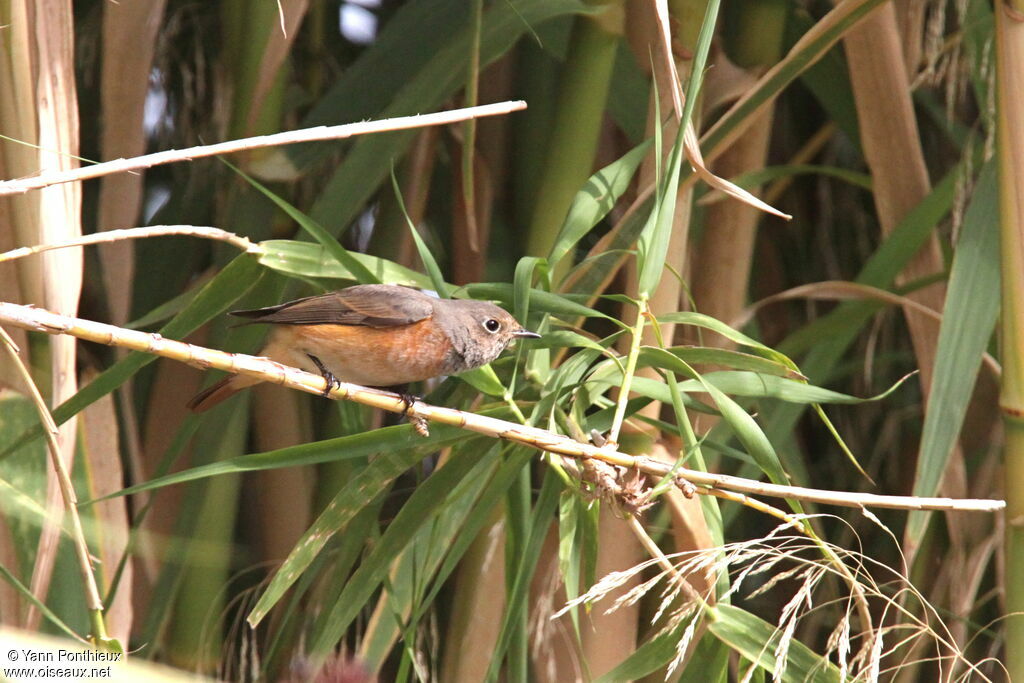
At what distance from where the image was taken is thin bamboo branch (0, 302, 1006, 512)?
111cm

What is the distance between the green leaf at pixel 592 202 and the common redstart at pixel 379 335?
29 cm

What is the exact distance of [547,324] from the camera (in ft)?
5.50

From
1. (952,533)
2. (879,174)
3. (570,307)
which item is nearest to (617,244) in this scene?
(570,307)

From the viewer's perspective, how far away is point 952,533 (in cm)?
207

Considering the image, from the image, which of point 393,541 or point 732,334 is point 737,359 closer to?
point 732,334

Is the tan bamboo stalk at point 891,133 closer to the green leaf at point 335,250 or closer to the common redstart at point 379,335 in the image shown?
the common redstart at point 379,335

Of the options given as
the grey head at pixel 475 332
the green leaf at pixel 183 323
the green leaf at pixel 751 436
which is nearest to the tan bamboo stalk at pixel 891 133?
the green leaf at pixel 751 436

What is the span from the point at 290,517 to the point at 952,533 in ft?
4.88

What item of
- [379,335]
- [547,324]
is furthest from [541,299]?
[379,335]

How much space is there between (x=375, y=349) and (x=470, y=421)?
0.77 meters

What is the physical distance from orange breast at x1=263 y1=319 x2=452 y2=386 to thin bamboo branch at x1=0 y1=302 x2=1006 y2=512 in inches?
24.3

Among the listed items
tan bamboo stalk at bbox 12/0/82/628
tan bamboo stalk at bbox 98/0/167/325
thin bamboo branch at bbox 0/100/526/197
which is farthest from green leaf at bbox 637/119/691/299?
tan bamboo stalk at bbox 98/0/167/325

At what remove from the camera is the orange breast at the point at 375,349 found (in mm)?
1959

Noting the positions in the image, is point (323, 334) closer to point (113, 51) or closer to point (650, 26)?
point (113, 51)
